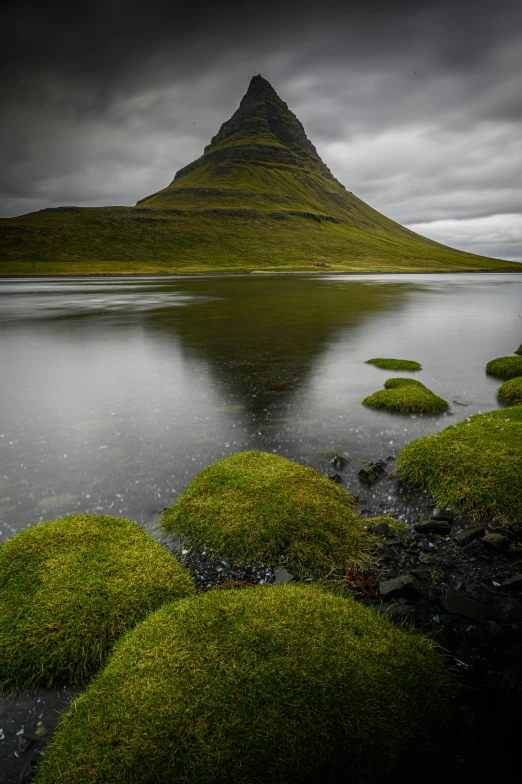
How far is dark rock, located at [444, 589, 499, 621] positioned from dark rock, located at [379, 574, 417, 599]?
1.80 ft

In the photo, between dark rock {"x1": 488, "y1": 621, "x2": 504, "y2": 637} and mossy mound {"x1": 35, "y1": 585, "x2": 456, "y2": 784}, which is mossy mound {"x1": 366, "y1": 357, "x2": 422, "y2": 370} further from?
mossy mound {"x1": 35, "y1": 585, "x2": 456, "y2": 784}

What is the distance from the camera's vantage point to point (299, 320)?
41781 millimetres

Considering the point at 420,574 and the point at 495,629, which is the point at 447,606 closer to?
the point at 495,629

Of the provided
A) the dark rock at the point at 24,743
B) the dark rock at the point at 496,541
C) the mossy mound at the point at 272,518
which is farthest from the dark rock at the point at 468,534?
the dark rock at the point at 24,743

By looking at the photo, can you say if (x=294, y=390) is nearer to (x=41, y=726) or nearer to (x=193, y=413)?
(x=193, y=413)

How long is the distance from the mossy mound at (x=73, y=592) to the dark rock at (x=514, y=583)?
5.48 m

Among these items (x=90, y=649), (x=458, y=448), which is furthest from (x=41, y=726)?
(x=458, y=448)

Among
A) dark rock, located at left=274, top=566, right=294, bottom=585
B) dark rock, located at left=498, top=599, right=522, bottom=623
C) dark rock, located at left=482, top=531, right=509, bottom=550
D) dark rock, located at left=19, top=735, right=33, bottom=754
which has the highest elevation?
dark rock, located at left=482, top=531, right=509, bottom=550

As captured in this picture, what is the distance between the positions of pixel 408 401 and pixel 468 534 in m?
8.67

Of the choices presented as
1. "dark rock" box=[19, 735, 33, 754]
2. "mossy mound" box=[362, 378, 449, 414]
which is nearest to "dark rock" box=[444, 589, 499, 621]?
"dark rock" box=[19, 735, 33, 754]

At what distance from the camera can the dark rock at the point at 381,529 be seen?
8578 millimetres

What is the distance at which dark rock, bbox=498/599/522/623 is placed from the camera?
6.13m

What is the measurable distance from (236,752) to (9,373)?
24.8m

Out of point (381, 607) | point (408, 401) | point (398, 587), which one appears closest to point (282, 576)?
point (381, 607)
